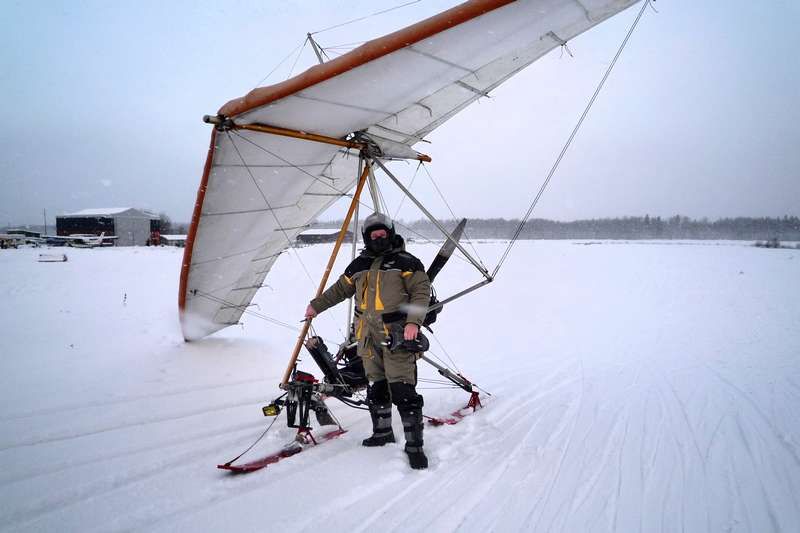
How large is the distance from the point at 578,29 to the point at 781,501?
4173mm

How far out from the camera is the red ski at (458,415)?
405 centimetres

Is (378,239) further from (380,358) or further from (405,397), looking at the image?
(405,397)

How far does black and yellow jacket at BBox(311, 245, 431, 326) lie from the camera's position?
3371 millimetres

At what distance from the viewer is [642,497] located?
8.89 ft

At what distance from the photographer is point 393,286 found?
346 cm

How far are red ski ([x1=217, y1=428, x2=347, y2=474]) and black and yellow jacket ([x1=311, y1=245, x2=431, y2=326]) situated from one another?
128 centimetres

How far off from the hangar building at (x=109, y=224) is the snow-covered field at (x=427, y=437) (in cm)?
3945

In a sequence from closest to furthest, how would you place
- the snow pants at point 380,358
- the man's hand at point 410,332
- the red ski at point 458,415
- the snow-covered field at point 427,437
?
the snow-covered field at point 427,437 < the man's hand at point 410,332 < the snow pants at point 380,358 < the red ski at point 458,415

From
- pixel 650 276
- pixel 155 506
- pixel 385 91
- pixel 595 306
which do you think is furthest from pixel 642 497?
pixel 650 276

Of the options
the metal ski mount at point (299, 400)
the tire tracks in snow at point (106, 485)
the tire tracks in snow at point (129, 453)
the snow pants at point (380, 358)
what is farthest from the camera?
the metal ski mount at point (299, 400)

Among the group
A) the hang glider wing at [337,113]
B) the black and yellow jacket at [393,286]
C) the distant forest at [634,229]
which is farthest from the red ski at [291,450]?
the distant forest at [634,229]

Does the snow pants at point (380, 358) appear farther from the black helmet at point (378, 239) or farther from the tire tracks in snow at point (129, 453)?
the tire tracks in snow at point (129, 453)

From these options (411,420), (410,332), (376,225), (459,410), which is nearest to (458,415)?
(459,410)

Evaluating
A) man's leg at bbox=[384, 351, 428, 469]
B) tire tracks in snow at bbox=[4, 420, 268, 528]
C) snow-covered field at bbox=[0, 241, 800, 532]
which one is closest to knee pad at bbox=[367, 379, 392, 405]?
man's leg at bbox=[384, 351, 428, 469]
